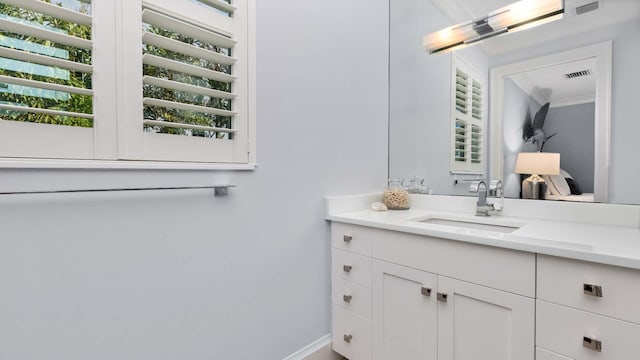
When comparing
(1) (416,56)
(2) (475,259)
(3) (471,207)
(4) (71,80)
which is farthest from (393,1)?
(4) (71,80)

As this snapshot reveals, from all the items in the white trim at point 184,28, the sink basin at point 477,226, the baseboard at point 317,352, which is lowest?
the baseboard at point 317,352

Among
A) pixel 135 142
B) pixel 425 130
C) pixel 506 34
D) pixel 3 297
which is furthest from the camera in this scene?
pixel 425 130

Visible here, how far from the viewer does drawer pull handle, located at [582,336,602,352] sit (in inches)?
31.8

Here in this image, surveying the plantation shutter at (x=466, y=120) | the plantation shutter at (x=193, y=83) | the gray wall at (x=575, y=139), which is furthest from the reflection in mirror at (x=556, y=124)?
the plantation shutter at (x=193, y=83)

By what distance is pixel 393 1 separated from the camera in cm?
199

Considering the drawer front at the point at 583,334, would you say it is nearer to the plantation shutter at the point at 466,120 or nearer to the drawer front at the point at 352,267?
the drawer front at the point at 352,267

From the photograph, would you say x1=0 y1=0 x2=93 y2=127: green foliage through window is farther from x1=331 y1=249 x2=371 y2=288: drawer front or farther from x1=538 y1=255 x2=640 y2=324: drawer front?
x1=538 y1=255 x2=640 y2=324: drawer front

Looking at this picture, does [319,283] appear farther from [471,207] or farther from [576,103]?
[576,103]

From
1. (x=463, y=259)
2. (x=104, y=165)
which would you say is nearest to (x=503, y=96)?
(x=463, y=259)

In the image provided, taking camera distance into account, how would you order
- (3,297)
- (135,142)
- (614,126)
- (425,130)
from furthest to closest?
1. (425,130)
2. (614,126)
3. (135,142)
4. (3,297)

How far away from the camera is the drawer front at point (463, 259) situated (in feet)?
3.11

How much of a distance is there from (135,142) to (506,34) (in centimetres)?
177

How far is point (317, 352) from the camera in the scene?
1.50m

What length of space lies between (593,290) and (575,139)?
787 mm
